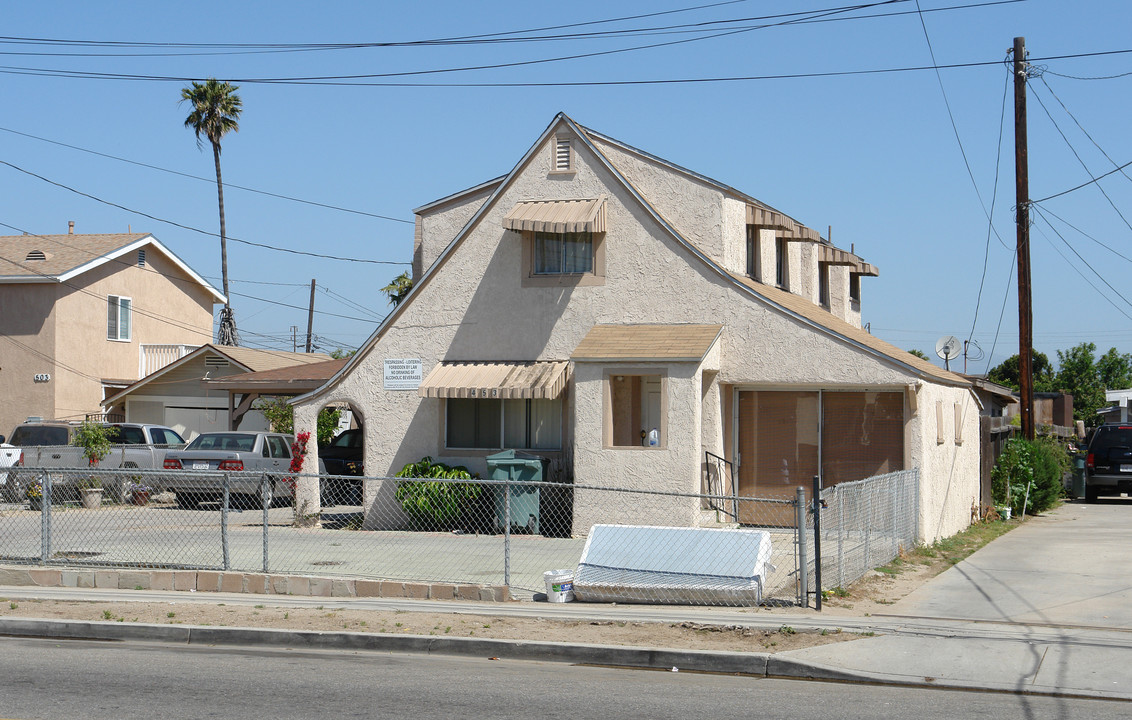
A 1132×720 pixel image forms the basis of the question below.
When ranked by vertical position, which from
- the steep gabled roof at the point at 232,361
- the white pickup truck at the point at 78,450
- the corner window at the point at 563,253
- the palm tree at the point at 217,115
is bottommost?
the white pickup truck at the point at 78,450

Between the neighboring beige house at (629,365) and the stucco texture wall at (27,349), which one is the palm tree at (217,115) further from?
the neighboring beige house at (629,365)

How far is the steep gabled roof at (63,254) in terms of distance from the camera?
3231cm

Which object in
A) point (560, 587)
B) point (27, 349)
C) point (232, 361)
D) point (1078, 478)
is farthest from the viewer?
point (27, 349)

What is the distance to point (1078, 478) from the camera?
27703 millimetres

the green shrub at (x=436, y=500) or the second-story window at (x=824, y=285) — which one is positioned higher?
the second-story window at (x=824, y=285)

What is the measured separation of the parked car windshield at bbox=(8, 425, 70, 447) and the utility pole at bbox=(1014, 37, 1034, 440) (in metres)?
21.0

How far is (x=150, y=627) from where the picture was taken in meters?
10.4

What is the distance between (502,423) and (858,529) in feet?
24.1

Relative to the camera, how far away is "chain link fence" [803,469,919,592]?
12.2 meters

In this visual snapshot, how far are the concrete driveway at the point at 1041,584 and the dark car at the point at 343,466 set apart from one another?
11.3 metres

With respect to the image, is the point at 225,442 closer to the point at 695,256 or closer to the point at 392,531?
the point at 392,531

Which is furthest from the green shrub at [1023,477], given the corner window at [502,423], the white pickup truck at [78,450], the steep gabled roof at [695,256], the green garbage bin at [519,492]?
the white pickup truck at [78,450]

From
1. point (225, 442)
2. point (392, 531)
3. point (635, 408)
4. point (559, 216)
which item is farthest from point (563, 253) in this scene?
point (225, 442)

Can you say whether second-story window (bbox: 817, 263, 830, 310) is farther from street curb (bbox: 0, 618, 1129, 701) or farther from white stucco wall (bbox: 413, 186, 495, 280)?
street curb (bbox: 0, 618, 1129, 701)
